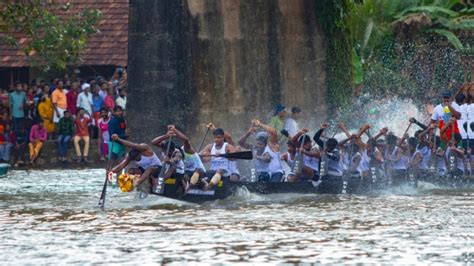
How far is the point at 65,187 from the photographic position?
28453mm

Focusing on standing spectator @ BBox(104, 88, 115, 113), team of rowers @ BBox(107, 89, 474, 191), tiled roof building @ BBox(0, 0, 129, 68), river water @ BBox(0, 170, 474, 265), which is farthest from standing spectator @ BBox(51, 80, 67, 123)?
river water @ BBox(0, 170, 474, 265)

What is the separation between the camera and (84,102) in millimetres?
35562

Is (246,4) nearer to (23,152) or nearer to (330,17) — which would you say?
(330,17)

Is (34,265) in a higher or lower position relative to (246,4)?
lower

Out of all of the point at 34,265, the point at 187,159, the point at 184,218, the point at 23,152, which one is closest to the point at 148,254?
the point at 34,265

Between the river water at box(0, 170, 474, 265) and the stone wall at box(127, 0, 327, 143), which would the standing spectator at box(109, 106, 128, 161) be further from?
the river water at box(0, 170, 474, 265)

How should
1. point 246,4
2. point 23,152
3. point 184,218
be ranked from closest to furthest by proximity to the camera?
point 184,218, point 246,4, point 23,152

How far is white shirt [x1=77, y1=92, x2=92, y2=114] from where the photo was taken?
35.6 metres

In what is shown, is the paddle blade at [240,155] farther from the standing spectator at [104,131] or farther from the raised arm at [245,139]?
the standing spectator at [104,131]

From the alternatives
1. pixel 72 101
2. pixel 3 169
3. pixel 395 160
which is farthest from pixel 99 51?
pixel 395 160

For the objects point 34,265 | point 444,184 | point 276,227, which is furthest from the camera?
point 444,184

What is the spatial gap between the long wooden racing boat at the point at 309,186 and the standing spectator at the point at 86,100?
11395 mm

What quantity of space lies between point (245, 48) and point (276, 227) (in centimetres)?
1073

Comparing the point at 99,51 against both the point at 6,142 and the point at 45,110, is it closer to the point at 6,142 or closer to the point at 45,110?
the point at 45,110
